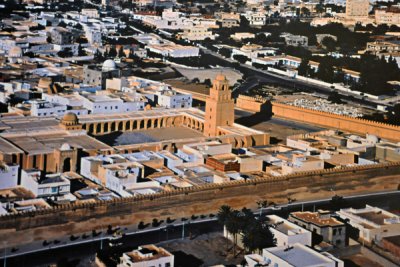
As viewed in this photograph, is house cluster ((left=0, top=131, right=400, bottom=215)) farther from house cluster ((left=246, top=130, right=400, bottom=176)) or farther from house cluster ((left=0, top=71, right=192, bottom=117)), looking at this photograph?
house cluster ((left=0, top=71, right=192, bottom=117))

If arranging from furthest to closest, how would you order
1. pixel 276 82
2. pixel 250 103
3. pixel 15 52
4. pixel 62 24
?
pixel 62 24, pixel 15 52, pixel 276 82, pixel 250 103

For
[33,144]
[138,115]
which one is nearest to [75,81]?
[138,115]

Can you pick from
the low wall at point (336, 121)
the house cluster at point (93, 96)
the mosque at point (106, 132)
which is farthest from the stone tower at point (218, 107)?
the low wall at point (336, 121)

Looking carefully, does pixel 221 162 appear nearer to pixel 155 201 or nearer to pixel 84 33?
pixel 155 201

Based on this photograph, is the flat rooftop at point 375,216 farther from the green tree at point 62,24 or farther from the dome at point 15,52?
the green tree at point 62,24

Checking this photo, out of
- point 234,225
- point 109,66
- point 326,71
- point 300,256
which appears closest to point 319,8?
point 326,71

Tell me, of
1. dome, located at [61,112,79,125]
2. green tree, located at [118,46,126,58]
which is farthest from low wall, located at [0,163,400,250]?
green tree, located at [118,46,126,58]

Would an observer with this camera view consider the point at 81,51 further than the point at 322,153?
Yes

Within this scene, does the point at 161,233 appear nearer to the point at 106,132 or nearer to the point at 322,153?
the point at 322,153
